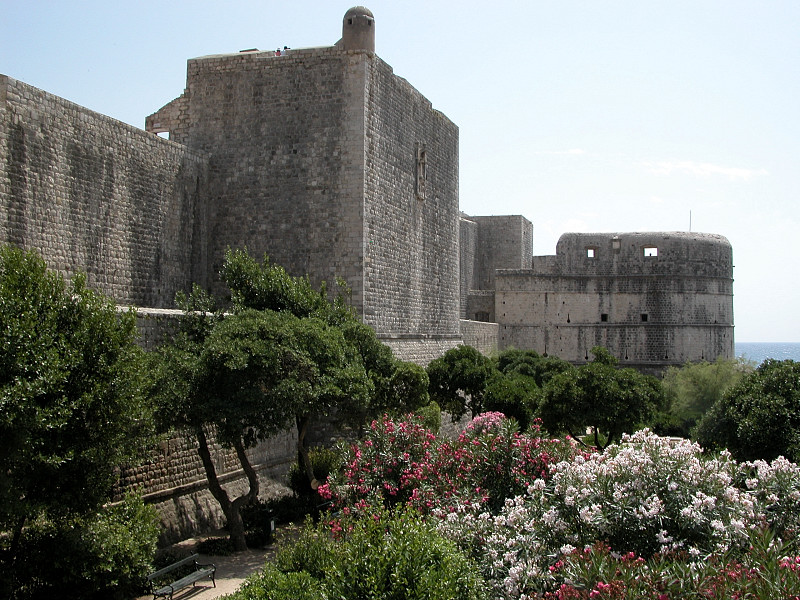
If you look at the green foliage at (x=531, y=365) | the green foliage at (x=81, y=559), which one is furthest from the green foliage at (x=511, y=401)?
the green foliage at (x=81, y=559)

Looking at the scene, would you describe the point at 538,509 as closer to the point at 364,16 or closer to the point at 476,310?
the point at 364,16

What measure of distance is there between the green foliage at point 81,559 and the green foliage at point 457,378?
9916mm

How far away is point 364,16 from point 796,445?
33.1 ft

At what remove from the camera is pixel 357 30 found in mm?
14672

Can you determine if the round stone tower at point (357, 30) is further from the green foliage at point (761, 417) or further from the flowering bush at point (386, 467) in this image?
the green foliage at point (761, 417)

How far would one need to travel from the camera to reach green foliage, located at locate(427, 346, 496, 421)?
57.7ft

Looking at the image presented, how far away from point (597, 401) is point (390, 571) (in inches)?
467

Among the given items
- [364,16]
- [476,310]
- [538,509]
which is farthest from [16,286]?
[476,310]

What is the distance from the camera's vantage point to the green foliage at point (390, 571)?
5871 millimetres

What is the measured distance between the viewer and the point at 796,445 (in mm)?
11883

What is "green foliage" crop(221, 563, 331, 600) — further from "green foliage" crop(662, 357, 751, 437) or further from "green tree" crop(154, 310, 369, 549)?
"green foliage" crop(662, 357, 751, 437)

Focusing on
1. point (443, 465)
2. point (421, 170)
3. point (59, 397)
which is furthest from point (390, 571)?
point (421, 170)

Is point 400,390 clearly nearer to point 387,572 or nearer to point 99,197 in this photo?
point 99,197

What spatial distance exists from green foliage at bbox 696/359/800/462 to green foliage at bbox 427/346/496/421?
16.8 ft
